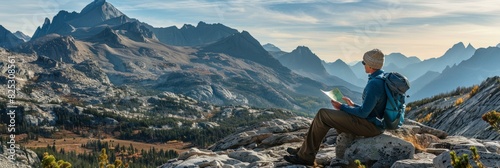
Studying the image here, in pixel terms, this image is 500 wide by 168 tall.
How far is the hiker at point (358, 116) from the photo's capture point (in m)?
12.3

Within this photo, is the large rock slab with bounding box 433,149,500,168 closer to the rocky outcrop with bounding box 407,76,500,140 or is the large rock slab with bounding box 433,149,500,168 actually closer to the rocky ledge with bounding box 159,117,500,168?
the rocky ledge with bounding box 159,117,500,168

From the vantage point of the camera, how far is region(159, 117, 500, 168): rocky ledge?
12070 mm

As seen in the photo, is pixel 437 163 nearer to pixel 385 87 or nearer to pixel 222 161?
Answer: pixel 385 87

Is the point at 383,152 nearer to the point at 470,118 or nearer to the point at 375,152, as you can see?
the point at 375,152

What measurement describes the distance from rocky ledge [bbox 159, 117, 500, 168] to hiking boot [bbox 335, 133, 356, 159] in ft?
0.73

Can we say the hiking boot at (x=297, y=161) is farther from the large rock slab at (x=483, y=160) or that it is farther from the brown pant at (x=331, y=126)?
the large rock slab at (x=483, y=160)

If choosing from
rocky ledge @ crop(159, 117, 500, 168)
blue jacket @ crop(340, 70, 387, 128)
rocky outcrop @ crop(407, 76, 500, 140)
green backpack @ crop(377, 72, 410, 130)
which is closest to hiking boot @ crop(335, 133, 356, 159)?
rocky ledge @ crop(159, 117, 500, 168)

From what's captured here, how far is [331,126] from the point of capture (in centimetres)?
1315

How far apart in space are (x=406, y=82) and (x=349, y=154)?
3394mm

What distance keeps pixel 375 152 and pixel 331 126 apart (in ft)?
6.19

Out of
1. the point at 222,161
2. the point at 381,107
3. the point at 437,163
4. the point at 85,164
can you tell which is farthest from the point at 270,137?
the point at 85,164

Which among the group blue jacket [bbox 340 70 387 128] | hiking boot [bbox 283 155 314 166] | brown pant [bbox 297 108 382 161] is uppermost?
blue jacket [bbox 340 70 387 128]

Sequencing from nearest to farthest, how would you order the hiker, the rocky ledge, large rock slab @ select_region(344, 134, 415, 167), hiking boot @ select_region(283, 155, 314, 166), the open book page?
the rocky ledge < the hiker < large rock slab @ select_region(344, 134, 415, 167) < hiking boot @ select_region(283, 155, 314, 166) < the open book page

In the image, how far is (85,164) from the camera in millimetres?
186625
